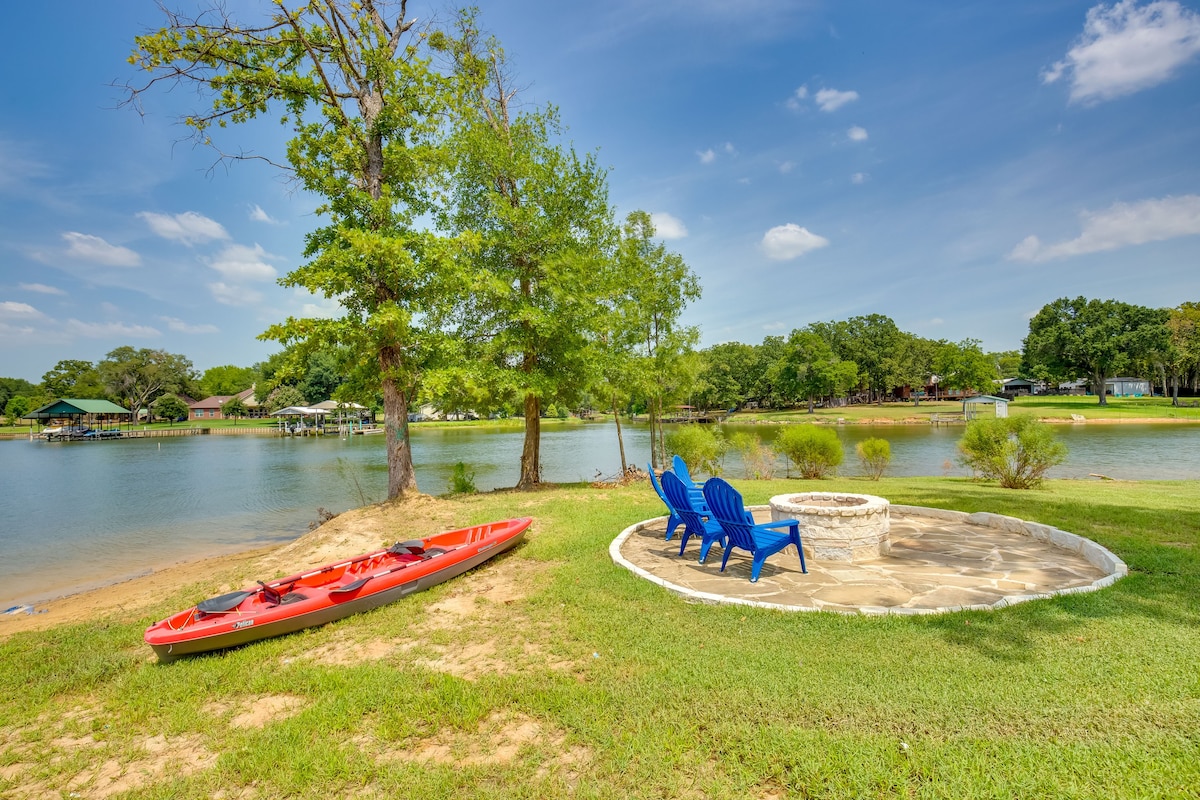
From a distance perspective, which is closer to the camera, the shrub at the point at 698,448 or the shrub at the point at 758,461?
the shrub at the point at 698,448

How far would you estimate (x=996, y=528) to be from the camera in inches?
309

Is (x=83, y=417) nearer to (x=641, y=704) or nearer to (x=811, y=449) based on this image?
(x=811, y=449)

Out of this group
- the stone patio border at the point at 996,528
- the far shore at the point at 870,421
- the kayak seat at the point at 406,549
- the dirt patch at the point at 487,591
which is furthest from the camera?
the far shore at the point at 870,421

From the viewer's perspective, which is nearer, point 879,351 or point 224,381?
point 879,351

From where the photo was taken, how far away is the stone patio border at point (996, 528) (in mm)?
4695

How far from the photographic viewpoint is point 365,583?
18.0 feet

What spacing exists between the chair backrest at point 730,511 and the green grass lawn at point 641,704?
1026 mm

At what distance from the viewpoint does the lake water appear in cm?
1245

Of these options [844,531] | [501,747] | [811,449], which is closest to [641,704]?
[501,747]

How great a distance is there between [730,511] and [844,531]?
5.06 feet

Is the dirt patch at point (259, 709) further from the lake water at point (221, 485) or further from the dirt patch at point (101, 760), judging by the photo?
the lake water at point (221, 485)

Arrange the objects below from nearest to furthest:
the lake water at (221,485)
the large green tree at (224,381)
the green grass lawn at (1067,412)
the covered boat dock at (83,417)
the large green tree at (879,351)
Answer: the lake water at (221,485) < the green grass lawn at (1067,412) < the covered boat dock at (83,417) < the large green tree at (879,351) < the large green tree at (224,381)

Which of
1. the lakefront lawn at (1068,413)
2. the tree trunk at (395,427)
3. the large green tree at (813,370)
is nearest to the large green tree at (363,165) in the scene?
the tree trunk at (395,427)

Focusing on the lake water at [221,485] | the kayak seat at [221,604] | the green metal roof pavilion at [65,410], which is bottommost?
the lake water at [221,485]
